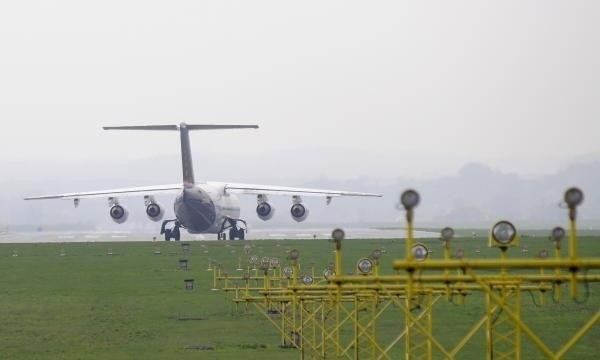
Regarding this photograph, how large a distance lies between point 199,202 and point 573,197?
315 ft

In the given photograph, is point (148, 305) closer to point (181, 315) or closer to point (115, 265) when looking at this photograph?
point (181, 315)

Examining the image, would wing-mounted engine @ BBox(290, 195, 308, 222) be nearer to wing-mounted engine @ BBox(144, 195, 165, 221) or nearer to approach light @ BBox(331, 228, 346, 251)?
wing-mounted engine @ BBox(144, 195, 165, 221)

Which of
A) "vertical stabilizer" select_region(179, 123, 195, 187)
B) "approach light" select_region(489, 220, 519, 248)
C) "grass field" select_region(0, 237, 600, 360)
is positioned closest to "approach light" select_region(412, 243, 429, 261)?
"approach light" select_region(489, 220, 519, 248)

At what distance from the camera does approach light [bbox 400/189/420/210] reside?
17.2m

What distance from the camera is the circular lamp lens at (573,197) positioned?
56.9 feet

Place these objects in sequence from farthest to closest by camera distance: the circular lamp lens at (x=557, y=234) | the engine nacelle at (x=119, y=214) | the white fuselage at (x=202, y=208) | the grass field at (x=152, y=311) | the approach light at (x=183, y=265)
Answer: the engine nacelle at (x=119, y=214) < the white fuselage at (x=202, y=208) < the approach light at (x=183, y=265) < the grass field at (x=152, y=311) < the circular lamp lens at (x=557, y=234)

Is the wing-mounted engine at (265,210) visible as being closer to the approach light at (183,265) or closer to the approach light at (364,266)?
the approach light at (183,265)

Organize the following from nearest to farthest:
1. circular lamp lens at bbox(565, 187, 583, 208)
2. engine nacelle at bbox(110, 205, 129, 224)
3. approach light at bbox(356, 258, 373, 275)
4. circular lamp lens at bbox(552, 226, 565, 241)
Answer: circular lamp lens at bbox(565, 187, 583, 208)
circular lamp lens at bbox(552, 226, 565, 241)
approach light at bbox(356, 258, 373, 275)
engine nacelle at bbox(110, 205, 129, 224)

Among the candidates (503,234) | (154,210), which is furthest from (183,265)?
(503,234)

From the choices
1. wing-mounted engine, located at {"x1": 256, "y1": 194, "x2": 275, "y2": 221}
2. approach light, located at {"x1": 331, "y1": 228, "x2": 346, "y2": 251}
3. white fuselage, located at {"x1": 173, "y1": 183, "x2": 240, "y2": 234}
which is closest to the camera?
approach light, located at {"x1": 331, "y1": 228, "x2": 346, "y2": 251}

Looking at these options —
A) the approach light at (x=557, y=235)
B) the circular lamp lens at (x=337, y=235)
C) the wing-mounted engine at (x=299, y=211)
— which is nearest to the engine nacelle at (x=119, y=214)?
the wing-mounted engine at (x=299, y=211)

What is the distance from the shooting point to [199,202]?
A: 370 ft

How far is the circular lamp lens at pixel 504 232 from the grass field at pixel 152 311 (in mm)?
16359

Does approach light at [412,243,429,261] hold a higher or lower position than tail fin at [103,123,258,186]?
lower
